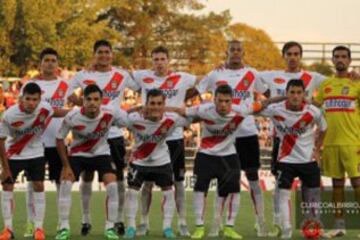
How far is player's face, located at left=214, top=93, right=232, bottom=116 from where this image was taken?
10.4 meters

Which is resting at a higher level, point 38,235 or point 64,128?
point 64,128

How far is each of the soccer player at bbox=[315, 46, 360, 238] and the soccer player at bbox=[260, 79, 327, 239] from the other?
0.40 m

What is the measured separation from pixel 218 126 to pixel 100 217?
3.42m

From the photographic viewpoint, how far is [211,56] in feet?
122

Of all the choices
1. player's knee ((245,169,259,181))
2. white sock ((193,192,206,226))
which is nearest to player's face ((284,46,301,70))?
player's knee ((245,169,259,181))

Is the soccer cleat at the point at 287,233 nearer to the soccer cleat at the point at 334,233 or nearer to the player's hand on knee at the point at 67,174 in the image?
the soccer cleat at the point at 334,233

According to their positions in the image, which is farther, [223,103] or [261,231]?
[261,231]

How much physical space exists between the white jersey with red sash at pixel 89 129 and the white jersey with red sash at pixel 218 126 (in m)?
0.84

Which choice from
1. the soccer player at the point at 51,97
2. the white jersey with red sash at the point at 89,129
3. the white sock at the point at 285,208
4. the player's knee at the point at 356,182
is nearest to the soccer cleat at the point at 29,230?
the soccer player at the point at 51,97

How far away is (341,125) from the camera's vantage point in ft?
35.6

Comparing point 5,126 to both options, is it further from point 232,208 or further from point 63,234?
point 232,208

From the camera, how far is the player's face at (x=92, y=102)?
10141 mm

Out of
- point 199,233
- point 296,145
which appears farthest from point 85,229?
point 296,145

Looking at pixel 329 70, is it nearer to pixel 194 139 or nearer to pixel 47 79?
pixel 194 139
